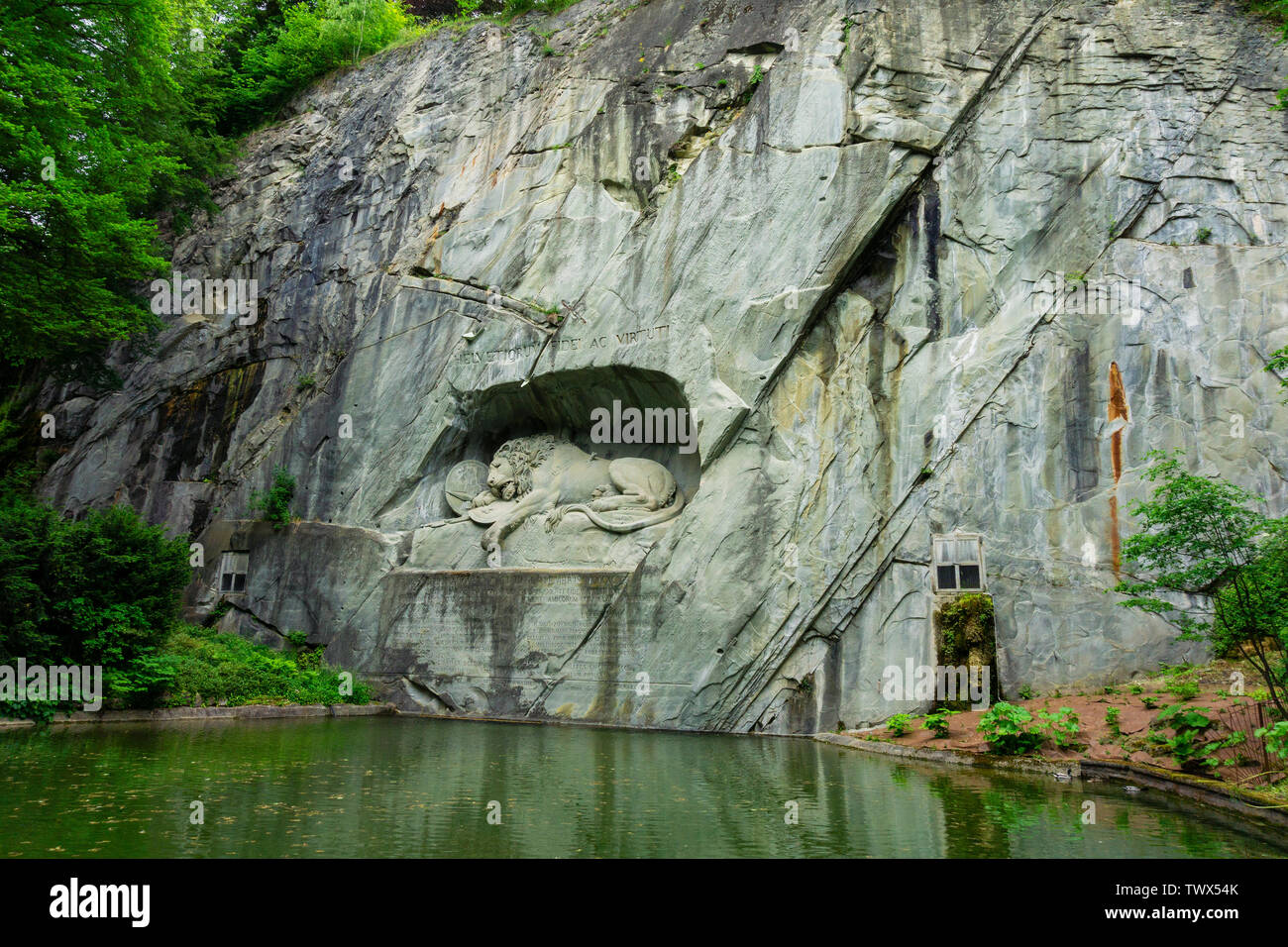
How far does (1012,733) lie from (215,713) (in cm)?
1069

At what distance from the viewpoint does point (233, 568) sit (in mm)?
18641

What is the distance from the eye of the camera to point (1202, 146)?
14.8 meters

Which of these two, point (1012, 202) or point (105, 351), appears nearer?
point (1012, 202)

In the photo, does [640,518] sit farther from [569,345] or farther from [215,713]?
[215,713]

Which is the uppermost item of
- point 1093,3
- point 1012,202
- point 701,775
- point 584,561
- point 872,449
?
point 1093,3

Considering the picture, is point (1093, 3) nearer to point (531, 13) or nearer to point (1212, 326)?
point (1212, 326)

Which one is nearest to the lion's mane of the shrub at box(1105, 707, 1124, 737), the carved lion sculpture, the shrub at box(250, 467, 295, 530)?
the carved lion sculpture

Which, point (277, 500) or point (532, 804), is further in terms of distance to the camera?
point (277, 500)

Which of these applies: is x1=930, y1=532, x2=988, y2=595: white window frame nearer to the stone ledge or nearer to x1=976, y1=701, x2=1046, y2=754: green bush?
the stone ledge

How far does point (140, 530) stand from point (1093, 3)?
17.3 metres

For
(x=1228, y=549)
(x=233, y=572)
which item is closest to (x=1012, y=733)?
(x=1228, y=549)

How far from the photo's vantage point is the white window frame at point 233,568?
60.6 feet

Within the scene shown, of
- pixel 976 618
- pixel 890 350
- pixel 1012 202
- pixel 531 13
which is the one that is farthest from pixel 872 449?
pixel 531 13

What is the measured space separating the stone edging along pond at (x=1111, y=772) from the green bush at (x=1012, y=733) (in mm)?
142
